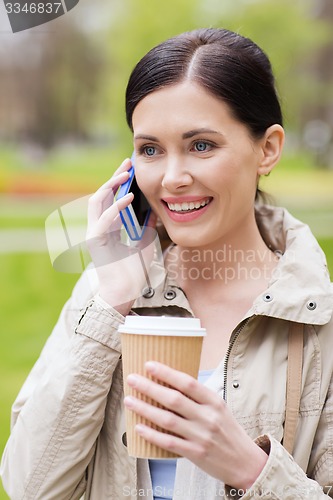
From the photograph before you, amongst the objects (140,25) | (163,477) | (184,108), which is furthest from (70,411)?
(140,25)

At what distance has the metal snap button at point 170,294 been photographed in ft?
6.70

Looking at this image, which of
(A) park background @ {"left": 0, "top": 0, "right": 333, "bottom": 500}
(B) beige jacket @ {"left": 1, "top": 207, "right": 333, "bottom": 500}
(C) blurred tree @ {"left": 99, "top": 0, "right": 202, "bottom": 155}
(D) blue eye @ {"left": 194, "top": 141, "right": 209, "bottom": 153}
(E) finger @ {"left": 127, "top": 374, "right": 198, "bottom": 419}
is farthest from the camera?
(C) blurred tree @ {"left": 99, "top": 0, "right": 202, "bottom": 155}

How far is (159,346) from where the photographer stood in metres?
1.47

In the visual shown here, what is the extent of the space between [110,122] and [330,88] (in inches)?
259

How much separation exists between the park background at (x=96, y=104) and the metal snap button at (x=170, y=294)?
7.77 meters

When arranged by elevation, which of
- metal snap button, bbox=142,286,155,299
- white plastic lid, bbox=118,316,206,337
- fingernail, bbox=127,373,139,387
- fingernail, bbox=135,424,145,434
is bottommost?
metal snap button, bbox=142,286,155,299

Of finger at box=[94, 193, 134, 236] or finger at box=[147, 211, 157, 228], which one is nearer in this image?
finger at box=[94, 193, 134, 236]

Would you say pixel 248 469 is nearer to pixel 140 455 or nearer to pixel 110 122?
pixel 140 455

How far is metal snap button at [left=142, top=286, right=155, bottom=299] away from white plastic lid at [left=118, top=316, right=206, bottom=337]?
534mm

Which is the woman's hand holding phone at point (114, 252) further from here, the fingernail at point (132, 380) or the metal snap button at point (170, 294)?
the fingernail at point (132, 380)

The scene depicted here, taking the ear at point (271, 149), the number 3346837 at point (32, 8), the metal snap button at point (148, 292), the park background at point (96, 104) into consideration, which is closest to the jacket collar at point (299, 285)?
the ear at point (271, 149)

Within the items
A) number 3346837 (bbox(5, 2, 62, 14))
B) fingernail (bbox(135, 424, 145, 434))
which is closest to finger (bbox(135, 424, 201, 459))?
fingernail (bbox(135, 424, 145, 434))

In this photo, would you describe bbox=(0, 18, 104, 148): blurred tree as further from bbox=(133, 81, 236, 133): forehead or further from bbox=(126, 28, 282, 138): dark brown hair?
bbox=(133, 81, 236, 133): forehead

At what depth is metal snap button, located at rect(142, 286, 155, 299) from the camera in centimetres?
204
